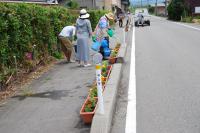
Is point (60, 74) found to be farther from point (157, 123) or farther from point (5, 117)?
point (157, 123)

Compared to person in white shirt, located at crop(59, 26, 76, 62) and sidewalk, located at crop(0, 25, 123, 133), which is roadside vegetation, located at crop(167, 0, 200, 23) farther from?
sidewalk, located at crop(0, 25, 123, 133)

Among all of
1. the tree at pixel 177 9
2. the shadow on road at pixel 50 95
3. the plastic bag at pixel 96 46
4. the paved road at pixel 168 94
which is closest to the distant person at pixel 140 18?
the tree at pixel 177 9

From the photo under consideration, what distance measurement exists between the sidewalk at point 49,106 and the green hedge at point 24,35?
2.36 ft

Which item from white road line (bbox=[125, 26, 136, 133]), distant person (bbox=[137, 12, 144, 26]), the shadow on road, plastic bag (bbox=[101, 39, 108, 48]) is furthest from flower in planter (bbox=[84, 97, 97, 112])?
distant person (bbox=[137, 12, 144, 26])

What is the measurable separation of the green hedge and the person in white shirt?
0.48 metres

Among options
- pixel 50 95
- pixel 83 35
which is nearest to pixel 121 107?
pixel 50 95

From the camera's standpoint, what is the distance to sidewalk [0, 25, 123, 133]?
263 inches

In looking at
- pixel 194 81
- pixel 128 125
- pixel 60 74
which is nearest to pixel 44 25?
pixel 60 74

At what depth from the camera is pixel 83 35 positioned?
13344 millimetres

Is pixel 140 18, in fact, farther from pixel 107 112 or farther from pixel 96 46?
pixel 107 112

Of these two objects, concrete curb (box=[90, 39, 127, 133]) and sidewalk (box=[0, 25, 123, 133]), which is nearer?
→ concrete curb (box=[90, 39, 127, 133])

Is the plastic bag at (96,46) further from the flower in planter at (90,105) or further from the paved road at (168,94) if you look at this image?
the flower in planter at (90,105)

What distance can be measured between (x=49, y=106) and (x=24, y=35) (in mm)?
3858

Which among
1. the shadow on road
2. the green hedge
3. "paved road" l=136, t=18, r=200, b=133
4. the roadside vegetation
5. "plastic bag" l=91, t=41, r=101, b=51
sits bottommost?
the roadside vegetation
